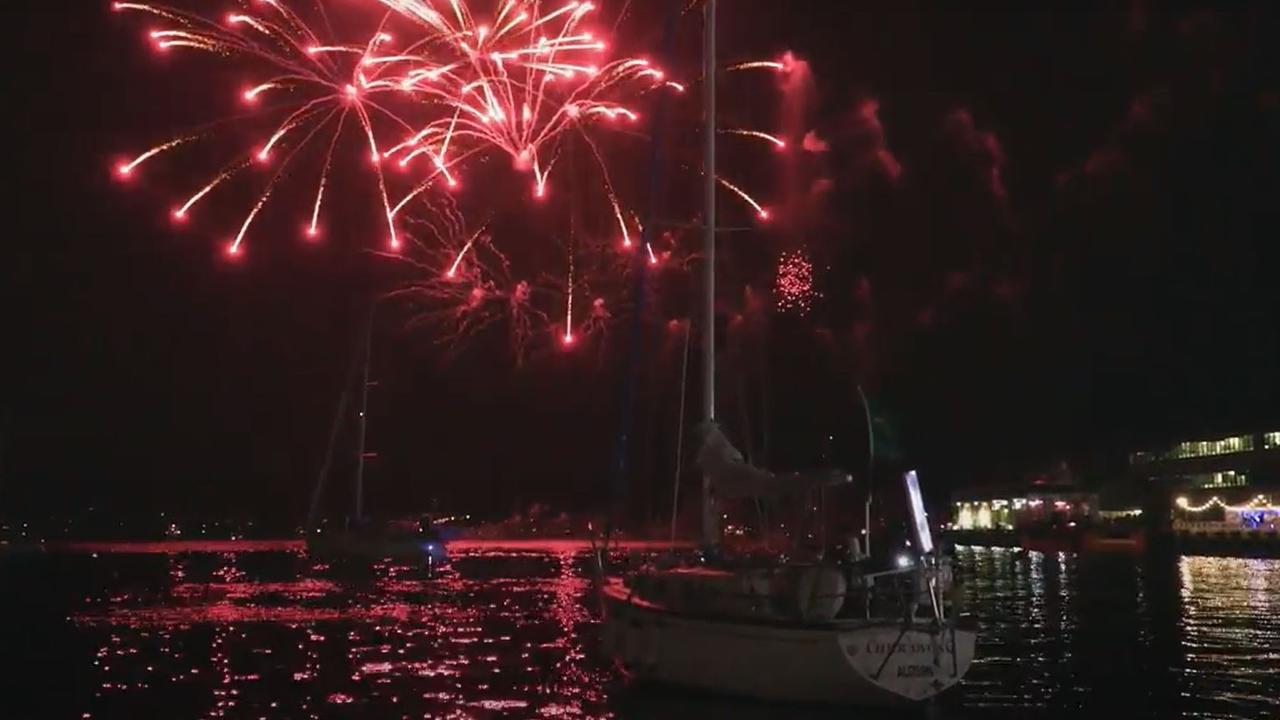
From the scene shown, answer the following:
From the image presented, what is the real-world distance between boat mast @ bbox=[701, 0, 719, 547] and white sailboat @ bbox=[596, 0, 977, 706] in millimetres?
1782

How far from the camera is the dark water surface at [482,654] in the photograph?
28625 mm

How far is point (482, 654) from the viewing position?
37750mm

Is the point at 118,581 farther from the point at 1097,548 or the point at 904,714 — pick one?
the point at 1097,548

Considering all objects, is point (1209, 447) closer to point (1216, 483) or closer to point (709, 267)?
point (1216, 483)

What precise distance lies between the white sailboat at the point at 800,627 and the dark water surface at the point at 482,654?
26.8 inches

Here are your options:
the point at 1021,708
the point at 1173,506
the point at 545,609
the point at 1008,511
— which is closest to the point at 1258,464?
the point at 1173,506

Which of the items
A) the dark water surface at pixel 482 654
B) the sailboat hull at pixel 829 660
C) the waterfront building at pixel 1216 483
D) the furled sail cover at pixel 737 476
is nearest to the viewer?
the sailboat hull at pixel 829 660

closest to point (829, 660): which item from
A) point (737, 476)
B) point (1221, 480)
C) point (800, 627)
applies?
point (800, 627)

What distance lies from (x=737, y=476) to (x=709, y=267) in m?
4.89

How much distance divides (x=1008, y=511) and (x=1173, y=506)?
42.6 m

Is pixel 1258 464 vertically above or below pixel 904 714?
above

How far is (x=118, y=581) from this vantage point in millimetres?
83938

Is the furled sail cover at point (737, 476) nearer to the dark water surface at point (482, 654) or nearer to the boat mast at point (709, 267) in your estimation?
the boat mast at point (709, 267)

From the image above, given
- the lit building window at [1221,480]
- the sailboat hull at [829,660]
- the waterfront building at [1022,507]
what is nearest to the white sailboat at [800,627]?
the sailboat hull at [829,660]
